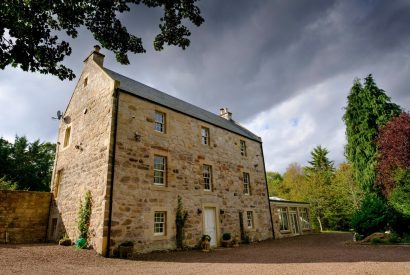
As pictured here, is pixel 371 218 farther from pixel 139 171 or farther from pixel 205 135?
pixel 139 171

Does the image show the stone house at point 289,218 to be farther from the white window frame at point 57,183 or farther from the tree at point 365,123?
the white window frame at point 57,183

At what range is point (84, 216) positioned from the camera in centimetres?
1195

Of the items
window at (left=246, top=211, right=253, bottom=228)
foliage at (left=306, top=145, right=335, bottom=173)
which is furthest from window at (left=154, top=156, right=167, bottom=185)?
foliage at (left=306, top=145, right=335, bottom=173)

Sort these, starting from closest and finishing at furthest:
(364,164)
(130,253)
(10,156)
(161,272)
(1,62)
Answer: (1,62), (161,272), (130,253), (364,164), (10,156)

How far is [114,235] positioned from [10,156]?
27.7m

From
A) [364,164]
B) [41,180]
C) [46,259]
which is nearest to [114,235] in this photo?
[46,259]

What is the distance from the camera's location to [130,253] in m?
10.8

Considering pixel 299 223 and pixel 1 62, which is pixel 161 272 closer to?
pixel 1 62

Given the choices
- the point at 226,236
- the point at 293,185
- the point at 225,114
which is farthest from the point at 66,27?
the point at 293,185

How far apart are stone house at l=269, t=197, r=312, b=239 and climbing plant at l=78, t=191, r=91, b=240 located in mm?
14779

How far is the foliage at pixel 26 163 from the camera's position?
29517 millimetres

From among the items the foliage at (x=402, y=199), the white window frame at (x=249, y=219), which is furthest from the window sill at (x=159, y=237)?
the foliage at (x=402, y=199)

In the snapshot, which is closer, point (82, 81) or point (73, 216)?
point (73, 216)

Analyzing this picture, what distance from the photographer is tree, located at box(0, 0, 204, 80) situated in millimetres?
6148
